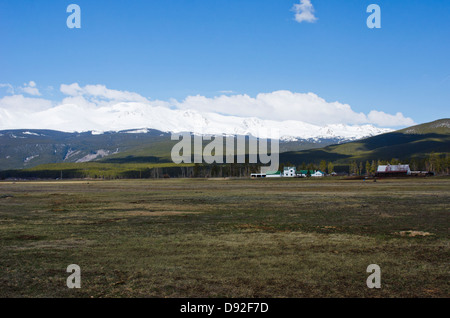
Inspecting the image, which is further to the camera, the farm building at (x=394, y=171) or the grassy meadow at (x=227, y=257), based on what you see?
the farm building at (x=394, y=171)

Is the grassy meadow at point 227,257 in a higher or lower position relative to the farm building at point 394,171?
lower

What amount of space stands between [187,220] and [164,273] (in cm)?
1633

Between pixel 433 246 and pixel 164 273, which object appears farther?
pixel 433 246

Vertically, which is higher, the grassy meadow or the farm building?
the farm building

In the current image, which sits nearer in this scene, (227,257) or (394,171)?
(227,257)

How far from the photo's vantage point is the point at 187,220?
30.4 meters

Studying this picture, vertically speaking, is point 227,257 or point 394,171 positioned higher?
point 394,171

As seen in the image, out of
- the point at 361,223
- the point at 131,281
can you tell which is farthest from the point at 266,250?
the point at 361,223

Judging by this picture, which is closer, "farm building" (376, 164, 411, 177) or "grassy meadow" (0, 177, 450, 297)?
"grassy meadow" (0, 177, 450, 297)
